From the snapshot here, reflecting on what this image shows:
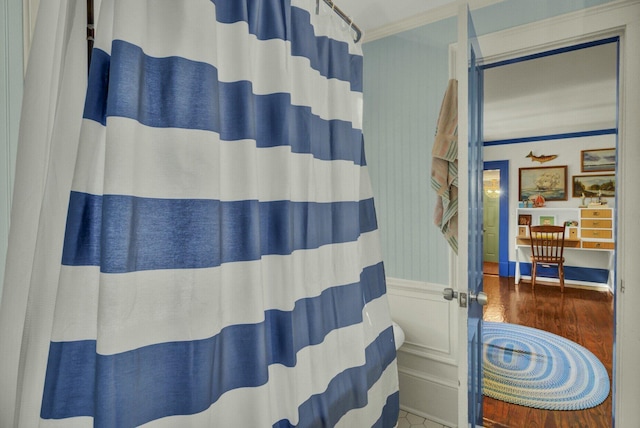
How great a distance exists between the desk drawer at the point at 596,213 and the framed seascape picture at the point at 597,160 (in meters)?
0.61

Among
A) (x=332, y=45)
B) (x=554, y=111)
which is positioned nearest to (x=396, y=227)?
(x=332, y=45)

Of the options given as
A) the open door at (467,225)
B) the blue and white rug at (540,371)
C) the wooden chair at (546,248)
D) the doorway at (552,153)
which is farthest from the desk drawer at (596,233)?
the open door at (467,225)

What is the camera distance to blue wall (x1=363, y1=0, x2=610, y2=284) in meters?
2.23

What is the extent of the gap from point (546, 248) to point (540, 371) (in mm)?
2938

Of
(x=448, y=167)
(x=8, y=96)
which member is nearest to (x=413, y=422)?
(x=448, y=167)

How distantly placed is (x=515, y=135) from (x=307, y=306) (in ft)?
18.6

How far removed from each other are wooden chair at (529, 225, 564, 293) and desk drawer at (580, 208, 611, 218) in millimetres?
457

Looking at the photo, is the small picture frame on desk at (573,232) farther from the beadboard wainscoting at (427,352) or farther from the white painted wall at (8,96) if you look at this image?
the white painted wall at (8,96)

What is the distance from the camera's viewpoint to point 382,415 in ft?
5.13

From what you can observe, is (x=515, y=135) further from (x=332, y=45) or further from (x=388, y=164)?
(x=332, y=45)

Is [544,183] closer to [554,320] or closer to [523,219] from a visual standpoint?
[523,219]

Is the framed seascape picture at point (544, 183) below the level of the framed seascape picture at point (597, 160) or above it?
below

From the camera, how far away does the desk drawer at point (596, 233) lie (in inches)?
198

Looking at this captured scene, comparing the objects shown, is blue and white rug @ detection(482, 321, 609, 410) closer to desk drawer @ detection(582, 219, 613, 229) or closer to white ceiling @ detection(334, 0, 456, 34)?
white ceiling @ detection(334, 0, 456, 34)
